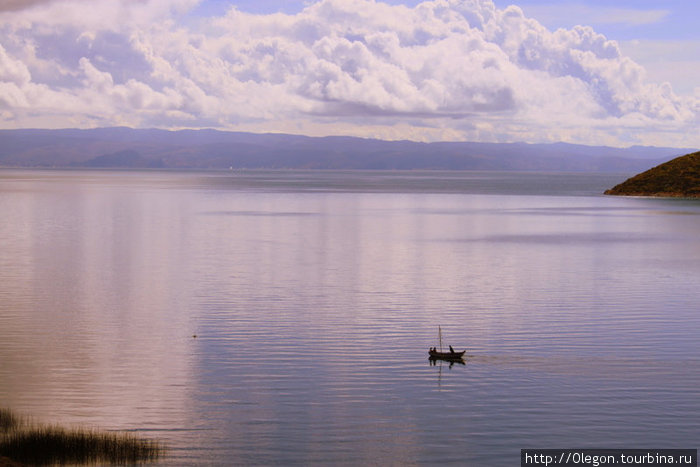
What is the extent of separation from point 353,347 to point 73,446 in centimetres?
1418

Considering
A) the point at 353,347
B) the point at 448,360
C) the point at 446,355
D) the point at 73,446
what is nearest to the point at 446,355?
the point at 446,355

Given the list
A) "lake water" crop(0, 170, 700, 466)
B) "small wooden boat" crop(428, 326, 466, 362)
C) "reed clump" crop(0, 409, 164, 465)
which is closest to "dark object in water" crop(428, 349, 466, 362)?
"small wooden boat" crop(428, 326, 466, 362)

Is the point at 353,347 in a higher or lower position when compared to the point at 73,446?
higher

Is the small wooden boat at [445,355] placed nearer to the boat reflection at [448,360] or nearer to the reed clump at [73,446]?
the boat reflection at [448,360]

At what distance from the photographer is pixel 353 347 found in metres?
34.4

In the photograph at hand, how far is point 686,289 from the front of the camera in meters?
51.2

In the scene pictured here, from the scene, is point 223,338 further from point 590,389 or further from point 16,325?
point 590,389

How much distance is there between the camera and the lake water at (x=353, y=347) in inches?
934

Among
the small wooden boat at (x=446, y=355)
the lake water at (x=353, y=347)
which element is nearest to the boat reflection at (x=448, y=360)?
the small wooden boat at (x=446, y=355)

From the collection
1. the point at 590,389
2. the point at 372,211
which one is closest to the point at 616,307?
the point at 590,389

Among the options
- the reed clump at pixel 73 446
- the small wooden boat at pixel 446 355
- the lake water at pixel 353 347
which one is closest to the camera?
the reed clump at pixel 73 446

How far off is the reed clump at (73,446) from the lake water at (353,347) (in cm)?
68

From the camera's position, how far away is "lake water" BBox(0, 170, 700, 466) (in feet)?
77.8

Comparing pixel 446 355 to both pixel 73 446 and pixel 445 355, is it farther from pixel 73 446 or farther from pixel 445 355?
pixel 73 446
